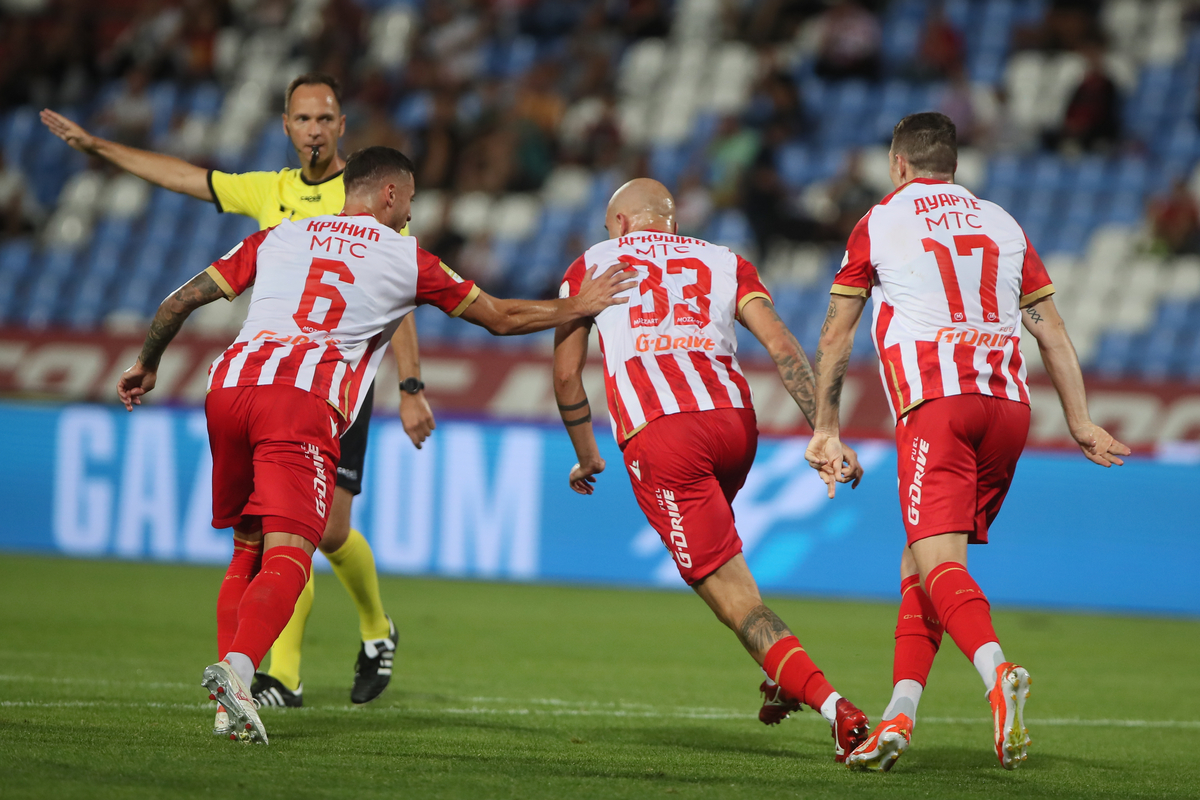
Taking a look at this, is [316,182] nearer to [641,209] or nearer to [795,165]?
[641,209]

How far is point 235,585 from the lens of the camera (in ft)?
17.9

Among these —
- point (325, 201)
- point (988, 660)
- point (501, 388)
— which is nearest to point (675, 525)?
point (988, 660)

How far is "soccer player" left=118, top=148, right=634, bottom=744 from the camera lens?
5023mm

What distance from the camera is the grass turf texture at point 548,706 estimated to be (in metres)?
4.40

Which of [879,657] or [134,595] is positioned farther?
[134,595]

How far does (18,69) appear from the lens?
20547 mm

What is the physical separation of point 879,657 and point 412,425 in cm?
344

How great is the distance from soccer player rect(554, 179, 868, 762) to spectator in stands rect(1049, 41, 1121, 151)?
37.9 ft

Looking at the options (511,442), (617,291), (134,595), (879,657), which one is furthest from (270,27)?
(617,291)

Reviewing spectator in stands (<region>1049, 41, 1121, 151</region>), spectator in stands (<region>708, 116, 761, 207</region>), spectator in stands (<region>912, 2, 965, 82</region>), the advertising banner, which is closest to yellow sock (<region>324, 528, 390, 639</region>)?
the advertising banner

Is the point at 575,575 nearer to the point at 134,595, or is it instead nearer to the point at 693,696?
the point at 134,595

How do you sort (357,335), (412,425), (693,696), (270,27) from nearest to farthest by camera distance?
(357,335), (412,425), (693,696), (270,27)

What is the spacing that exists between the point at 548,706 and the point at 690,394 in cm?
173

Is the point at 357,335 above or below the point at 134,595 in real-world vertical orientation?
above
